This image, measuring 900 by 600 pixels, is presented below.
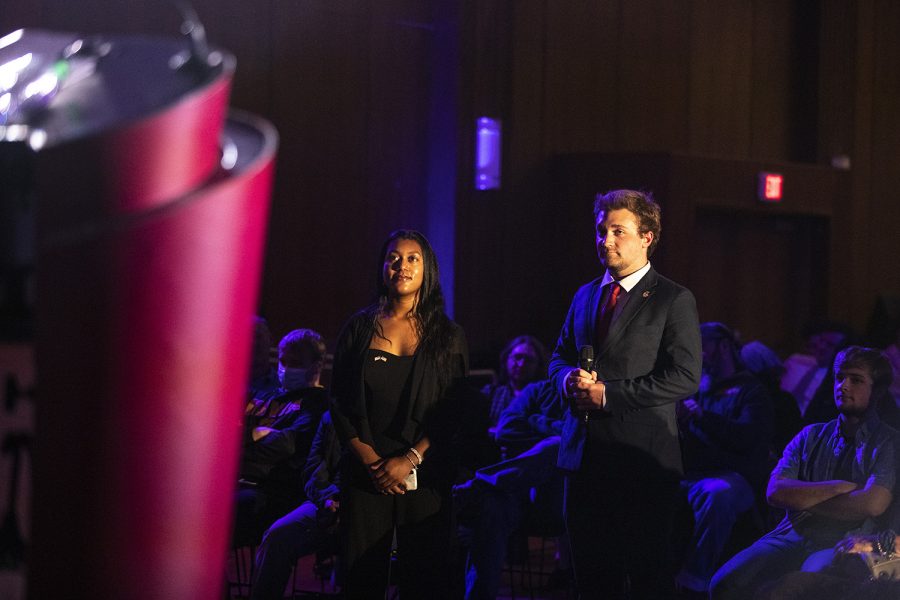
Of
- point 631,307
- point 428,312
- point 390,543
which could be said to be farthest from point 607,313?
point 390,543

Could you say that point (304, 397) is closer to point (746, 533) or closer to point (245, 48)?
point (746, 533)

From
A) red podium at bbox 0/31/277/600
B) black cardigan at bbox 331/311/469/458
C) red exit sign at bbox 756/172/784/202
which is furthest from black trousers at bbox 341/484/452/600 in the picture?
red exit sign at bbox 756/172/784/202

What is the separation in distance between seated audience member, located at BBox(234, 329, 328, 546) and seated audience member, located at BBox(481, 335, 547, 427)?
4.25ft

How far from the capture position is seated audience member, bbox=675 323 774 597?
3.79m

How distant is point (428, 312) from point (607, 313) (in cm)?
56

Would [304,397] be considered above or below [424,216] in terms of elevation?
below

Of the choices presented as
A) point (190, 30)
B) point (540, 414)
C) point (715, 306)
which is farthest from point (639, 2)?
point (190, 30)

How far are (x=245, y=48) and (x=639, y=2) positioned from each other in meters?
3.26

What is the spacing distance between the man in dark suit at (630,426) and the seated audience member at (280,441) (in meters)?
1.21

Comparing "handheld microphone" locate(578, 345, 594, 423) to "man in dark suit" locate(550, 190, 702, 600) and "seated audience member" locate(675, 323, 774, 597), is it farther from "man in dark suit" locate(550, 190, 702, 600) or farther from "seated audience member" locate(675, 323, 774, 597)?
"seated audience member" locate(675, 323, 774, 597)

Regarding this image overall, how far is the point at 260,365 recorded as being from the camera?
3877 millimetres

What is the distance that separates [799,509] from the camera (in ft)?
10.4

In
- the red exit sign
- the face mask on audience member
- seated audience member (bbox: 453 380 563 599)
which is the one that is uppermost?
the red exit sign

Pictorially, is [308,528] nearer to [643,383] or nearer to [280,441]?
[280,441]
